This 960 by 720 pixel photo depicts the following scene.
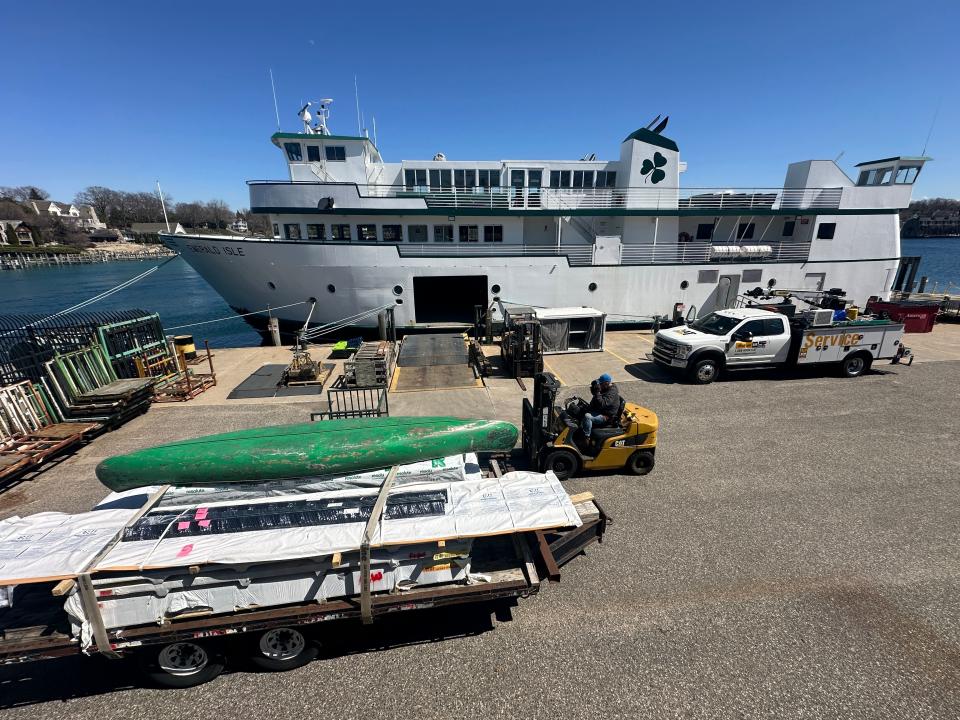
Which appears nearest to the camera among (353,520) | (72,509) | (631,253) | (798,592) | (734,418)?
(353,520)

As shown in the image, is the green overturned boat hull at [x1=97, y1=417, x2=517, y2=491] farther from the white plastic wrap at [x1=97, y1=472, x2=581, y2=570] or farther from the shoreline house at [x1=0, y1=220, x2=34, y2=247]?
the shoreline house at [x1=0, y1=220, x2=34, y2=247]

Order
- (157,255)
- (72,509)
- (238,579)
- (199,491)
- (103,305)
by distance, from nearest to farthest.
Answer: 1. (238,579)
2. (199,491)
3. (72,509)
4. (103,305)
5. (157,255)

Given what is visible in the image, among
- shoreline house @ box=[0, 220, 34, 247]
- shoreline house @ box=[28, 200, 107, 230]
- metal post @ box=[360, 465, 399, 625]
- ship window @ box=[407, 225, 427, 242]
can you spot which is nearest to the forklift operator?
metal post @ box=[360, 465, 399, 625]

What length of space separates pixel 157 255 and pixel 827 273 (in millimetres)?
129539

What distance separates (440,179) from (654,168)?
34.8ft

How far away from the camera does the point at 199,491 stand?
4559 mm

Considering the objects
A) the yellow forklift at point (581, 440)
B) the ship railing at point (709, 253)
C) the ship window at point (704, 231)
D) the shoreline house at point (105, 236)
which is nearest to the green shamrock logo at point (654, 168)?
the ship railing at point (709, 253)

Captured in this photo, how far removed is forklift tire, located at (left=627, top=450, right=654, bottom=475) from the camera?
7.32m

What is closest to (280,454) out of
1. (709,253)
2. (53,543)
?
(53,543)

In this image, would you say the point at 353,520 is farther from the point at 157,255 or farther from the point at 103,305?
the point at 157,255

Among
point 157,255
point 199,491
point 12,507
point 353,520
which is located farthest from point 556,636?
point 157,255

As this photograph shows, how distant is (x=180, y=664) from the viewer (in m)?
3.91

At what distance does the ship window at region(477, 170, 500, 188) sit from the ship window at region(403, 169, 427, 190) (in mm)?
2769

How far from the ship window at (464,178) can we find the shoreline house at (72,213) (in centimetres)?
15726
